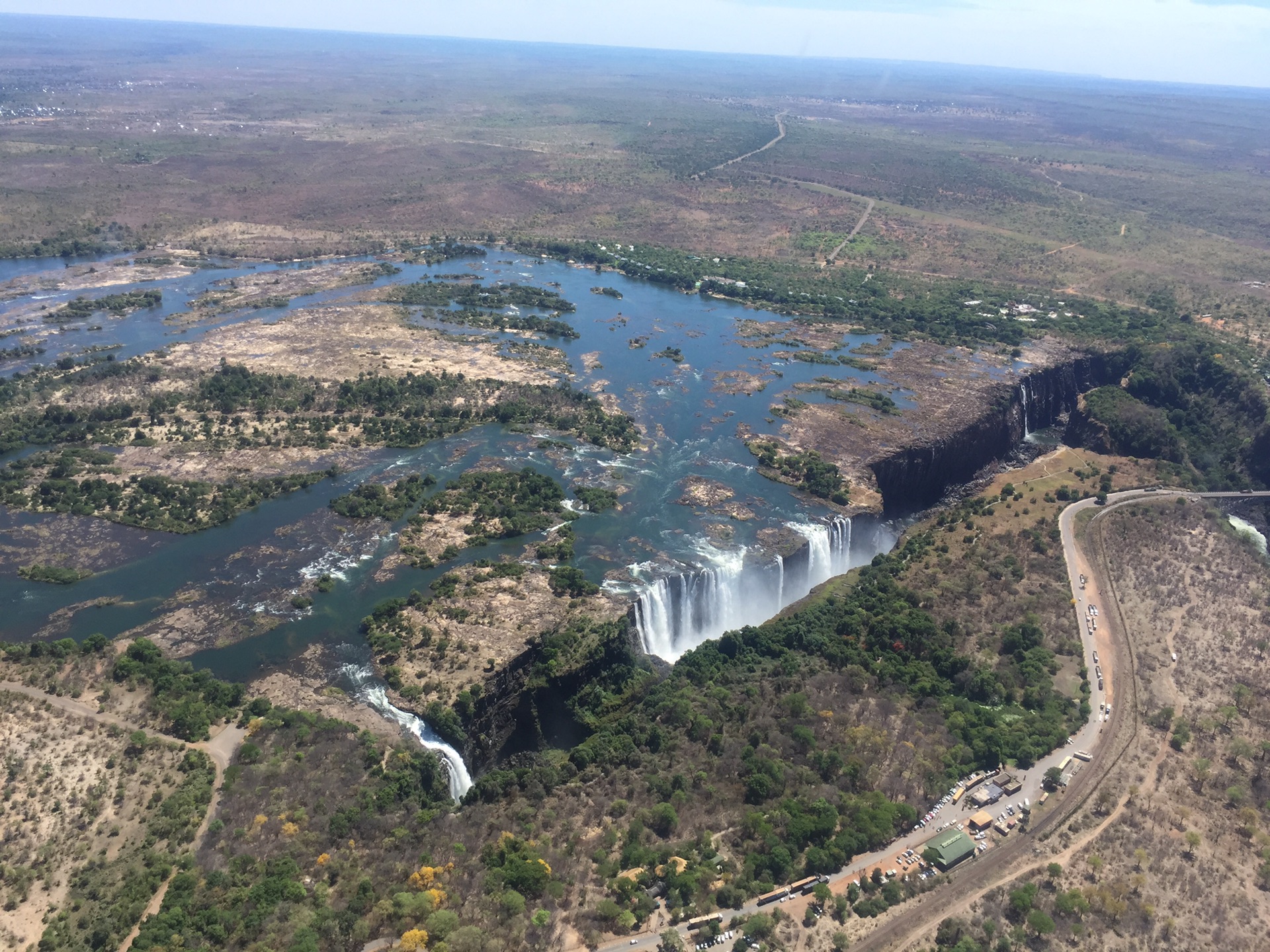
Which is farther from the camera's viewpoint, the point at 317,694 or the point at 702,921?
the point at 317,694

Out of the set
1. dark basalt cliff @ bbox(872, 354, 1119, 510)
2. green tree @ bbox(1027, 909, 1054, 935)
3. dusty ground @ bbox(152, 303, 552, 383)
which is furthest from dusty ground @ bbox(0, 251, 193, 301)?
green tree @ bbox(1027, 909, 1054, 935)

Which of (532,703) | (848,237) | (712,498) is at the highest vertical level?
(848,237)

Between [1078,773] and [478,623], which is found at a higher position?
[478,623]

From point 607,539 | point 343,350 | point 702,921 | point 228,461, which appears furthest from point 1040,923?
point 343,350

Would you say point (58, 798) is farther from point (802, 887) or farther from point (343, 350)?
point (343, 350)

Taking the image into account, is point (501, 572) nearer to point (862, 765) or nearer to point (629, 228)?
point (862, 765)

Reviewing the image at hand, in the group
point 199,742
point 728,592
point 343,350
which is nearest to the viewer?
point 199,742
